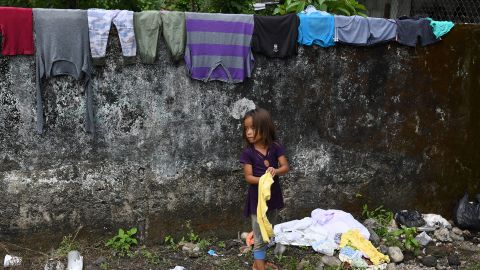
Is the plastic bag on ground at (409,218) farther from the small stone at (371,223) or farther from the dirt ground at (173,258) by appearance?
the dirt ground at (173,258)

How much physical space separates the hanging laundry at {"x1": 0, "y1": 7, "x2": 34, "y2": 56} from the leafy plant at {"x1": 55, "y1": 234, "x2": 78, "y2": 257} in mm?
1657

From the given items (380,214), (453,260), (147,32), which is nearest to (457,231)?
(453,260)

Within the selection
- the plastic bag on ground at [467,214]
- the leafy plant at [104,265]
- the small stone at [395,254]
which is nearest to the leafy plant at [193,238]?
the leafy plant at [104,265]

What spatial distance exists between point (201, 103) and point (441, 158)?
8.71ft

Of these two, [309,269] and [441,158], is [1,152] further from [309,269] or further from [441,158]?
[441,158]

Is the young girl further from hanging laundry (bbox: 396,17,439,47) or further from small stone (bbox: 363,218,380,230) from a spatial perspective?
hanging laundry (bbox: 396,17,439,47)

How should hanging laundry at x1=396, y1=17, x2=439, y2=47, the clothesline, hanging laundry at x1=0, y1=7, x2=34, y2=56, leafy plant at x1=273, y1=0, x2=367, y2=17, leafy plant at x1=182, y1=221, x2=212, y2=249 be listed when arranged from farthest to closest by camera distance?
1. leafy plant at x1=273, y1=0, x2=367, y2=17
2. hanging laundry at x1=396, y1=17, x2=439, y2=47
3. leafy plant at x1=182, y1=221, x2=212, y2=249
4. the clothesline
5. hanging laundry at x1=0, y1=7, x2=34, y2=56

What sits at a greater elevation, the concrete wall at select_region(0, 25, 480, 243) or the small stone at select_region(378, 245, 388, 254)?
the concrete wall at select_region(0, 25, 480, 243)

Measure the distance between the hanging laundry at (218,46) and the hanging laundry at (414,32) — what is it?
1522 millimetres

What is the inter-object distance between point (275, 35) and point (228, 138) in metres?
1.05

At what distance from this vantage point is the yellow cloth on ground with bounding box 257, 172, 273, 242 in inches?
145

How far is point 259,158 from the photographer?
3842 mm

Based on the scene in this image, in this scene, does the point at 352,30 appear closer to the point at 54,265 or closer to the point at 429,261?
the point at 429,261

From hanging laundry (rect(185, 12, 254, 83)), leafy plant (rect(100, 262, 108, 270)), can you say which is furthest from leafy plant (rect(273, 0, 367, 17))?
leafy plant (rect(100, 262, 108, 270))
